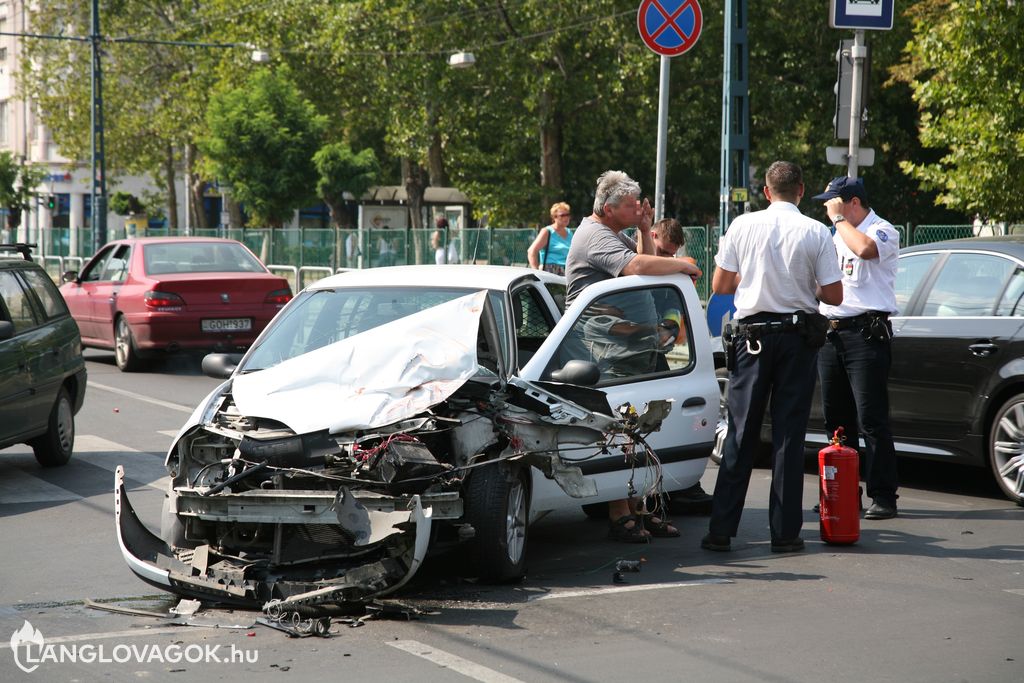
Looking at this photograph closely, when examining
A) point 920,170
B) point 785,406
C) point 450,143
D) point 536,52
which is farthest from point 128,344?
point 450,143

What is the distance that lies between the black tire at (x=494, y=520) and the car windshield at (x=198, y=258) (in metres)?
11.8

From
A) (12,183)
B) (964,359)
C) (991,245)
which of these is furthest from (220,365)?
(12,183)

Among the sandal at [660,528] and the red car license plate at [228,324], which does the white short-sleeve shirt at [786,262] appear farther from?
the red car license plate at [228,324]

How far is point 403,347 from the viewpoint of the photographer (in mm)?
6543

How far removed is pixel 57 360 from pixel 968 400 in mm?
6531

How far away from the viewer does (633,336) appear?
751 centimetres

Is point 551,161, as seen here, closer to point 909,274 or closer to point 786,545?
point 909,274

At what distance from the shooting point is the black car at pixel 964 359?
8.45 meters

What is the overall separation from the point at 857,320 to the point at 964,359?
37.7 inches

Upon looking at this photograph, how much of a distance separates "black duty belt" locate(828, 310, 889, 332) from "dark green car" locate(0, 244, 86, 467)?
5534 mm

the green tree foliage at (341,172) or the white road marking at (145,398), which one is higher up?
the green tree foliage at (341,172)

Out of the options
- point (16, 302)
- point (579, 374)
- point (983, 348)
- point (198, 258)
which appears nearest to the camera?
point (579, 374)

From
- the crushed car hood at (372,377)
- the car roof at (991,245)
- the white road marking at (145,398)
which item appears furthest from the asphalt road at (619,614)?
the white road marking at (145,398)

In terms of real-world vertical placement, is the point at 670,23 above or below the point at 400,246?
above
